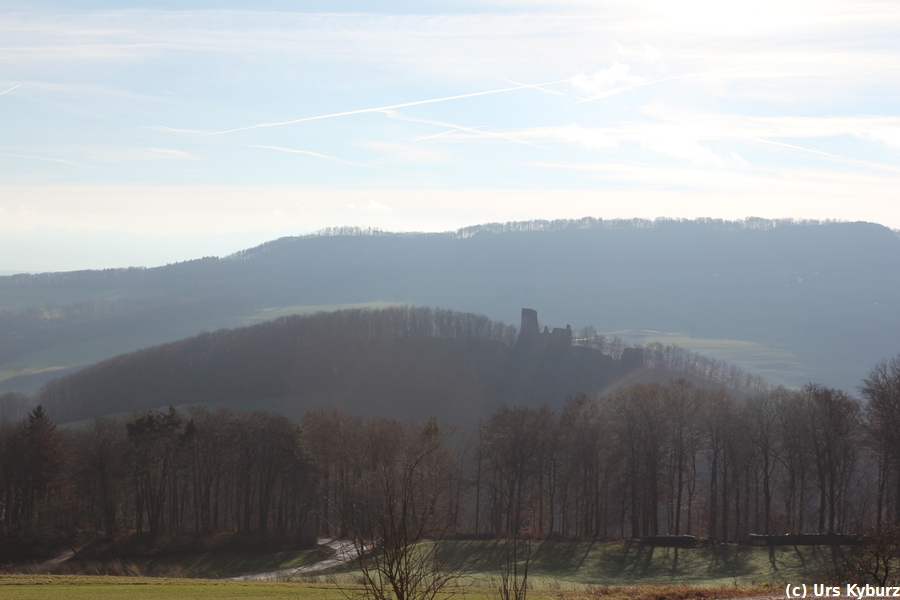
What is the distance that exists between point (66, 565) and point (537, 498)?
92.0 ft

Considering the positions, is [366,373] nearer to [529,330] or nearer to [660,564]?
[529,330]

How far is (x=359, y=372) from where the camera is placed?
102 metres

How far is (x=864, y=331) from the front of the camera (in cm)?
19612

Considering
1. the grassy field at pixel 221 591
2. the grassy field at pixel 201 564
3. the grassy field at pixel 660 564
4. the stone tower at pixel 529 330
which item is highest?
the stone tower at pixel 529 330

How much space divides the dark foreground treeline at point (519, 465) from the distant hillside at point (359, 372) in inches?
1680

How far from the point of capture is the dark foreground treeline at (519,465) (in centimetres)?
3747

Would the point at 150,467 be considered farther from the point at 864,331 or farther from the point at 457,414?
the point at 864,331

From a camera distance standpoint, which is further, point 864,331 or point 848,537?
point 864,331

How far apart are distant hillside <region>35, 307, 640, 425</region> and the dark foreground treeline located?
4266cm

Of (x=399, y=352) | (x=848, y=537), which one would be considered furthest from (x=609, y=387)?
(x=848, y=537)

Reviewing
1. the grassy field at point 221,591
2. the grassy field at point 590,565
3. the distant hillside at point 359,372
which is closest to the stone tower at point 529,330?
the distant hillside at point 359,372

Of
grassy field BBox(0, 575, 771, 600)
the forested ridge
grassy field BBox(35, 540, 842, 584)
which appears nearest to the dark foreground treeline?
grassy field BBox(35, 540, 842, 584)

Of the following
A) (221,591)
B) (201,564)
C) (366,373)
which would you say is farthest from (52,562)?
(366,373)

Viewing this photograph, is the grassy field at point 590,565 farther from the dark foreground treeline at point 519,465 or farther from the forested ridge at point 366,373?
the forested ridge at point 366,373
